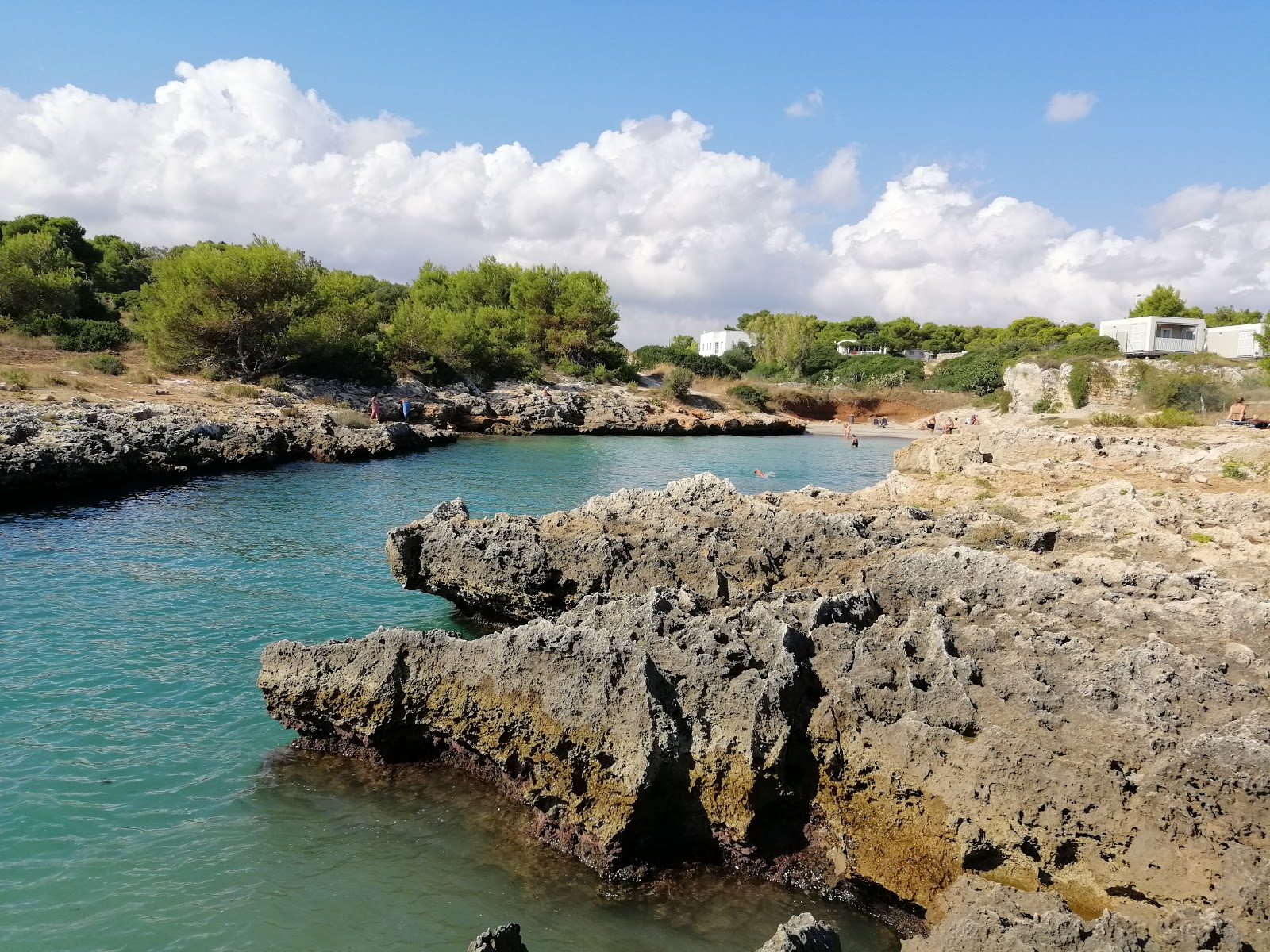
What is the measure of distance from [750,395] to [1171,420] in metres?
43.3

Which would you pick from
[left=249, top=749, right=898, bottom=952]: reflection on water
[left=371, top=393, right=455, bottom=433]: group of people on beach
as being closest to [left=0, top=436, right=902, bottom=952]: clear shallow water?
[left=249, top=749, right=898, bottom=952]: reflection on water

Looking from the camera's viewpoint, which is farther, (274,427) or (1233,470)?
(274,427)

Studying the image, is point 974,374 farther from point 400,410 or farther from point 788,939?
point 788,939

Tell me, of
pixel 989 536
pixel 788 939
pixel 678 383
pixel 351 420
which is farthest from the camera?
pixel 678 383

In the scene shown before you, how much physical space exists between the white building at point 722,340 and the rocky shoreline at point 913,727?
321 ft

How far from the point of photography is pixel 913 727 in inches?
230

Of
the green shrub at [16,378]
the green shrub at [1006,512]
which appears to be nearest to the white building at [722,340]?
the green shrub at [16,378]

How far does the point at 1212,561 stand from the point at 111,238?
93.6m

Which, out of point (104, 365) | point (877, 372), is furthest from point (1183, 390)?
point (104, 365)

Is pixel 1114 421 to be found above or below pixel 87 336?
below

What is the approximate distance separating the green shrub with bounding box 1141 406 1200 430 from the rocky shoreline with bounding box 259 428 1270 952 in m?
20.9

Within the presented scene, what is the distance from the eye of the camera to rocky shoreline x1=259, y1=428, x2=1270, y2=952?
194 inches

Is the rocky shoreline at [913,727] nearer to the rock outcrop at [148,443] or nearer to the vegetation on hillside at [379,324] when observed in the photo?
the rock outcrop at [148,443]

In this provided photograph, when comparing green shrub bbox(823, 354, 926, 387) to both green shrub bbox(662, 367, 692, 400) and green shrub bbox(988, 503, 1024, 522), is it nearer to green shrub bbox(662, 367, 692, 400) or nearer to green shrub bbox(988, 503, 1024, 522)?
green shrub bbox(662, 367, 692, 400)
